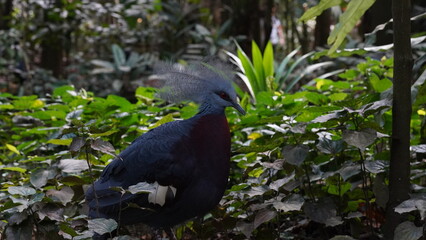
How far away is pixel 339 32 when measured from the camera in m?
2.06

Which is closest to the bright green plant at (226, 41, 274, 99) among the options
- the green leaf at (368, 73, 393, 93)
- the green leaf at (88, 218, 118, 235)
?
the green leaf at (368, 73, 393, 93)

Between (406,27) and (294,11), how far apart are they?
8.77 metres

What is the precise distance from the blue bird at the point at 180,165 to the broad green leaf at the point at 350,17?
0.42 metres

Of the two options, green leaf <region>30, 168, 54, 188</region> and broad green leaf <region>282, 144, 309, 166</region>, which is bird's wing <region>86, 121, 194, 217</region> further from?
broad green leaf <region>282, 144, 309, 166</region>

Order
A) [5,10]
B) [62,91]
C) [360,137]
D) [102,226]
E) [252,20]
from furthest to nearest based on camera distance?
1. [5,10]
2. [252,20]
3. [62,91]
4. [360,137]
5. [102,226]

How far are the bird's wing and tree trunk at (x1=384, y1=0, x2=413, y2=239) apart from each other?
0.73 metres

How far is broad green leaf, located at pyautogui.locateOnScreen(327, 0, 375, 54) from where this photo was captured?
1.99 metres

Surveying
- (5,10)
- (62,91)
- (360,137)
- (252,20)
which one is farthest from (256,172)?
(5,10)

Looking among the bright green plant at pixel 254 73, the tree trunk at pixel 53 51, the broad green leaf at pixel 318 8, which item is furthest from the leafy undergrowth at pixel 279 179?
the tree trunk at pixel 53 51

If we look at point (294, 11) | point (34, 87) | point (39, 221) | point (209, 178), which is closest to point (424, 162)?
point (209, 178)

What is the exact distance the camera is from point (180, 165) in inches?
77.2

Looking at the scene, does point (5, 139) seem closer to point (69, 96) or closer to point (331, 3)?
point (69, 96)

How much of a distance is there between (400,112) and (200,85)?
714mm

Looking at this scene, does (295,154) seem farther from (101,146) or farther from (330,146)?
(101,146)
